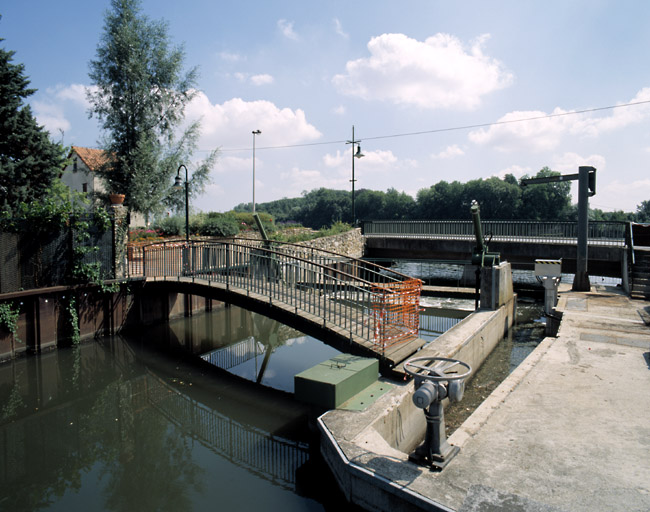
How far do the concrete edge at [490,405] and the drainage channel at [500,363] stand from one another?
3.19ft

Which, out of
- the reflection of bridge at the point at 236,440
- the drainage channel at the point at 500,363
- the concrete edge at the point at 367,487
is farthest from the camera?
the drainage channel at the point at 500,363

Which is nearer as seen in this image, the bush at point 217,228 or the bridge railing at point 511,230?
the bridge railing at point 511,230

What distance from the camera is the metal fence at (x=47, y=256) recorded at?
35.5 feet

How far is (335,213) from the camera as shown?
108 m

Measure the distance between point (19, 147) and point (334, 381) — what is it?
22019 mm

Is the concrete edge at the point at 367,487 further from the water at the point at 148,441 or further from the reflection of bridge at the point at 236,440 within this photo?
the reflection of bridge at the point at 236,440

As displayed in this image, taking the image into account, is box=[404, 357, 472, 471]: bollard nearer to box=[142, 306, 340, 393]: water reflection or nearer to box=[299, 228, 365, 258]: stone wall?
box=[142, 306, 340, 393]: water reflection

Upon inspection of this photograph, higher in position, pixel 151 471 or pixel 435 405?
pixel 435 405

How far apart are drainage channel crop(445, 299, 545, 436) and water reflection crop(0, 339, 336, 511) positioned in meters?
2.84

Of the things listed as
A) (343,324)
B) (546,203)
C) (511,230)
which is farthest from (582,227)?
(546,203)

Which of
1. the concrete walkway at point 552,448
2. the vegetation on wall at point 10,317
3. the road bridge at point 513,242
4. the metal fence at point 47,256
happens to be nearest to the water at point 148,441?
the vegetation on wall at point 10,317

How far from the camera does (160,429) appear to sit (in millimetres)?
7516

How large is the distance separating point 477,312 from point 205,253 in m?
8.07

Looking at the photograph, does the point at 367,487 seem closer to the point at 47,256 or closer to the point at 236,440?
the point at 236,440
